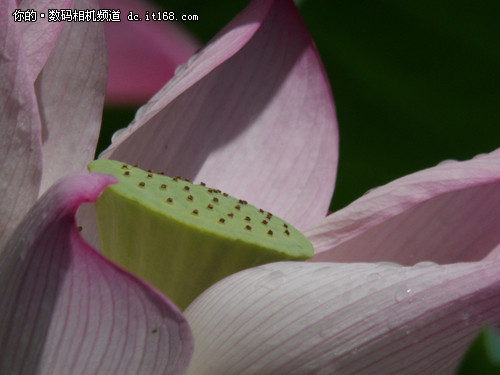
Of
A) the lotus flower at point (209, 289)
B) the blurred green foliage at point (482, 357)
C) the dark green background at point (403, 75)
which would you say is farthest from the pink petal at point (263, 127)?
the blurred green foliage at point (482, 357)

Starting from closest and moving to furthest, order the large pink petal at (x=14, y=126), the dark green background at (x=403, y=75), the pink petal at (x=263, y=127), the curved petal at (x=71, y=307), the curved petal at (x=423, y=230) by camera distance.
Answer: the curved petal at (x=71, y=307) < the large pink petal at (x=14, y=126) < the curved petal at (x=423, y=230) < the pink petal at (x=263, y=127) < the dark green background at (x=403, y=75)

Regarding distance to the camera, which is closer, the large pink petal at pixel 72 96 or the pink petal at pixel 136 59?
the large pink petal at pixel 72 96

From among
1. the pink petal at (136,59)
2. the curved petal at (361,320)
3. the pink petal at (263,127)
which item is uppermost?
the pink petal at (136,59)

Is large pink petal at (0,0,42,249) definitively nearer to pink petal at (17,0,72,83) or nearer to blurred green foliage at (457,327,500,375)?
pink petal at (17,0,72,83)

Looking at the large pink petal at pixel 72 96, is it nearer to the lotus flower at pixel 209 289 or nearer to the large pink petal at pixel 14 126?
the lotus flower at pixel 209 289

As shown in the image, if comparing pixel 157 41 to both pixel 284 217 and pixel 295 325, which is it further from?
pixel 295 325

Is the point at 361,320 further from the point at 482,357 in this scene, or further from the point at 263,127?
→ the point at 263,127

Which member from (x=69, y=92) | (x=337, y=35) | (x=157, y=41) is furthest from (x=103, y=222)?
(x=337, y=35)
